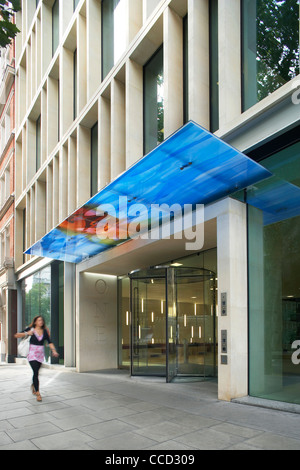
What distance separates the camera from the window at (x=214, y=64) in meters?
9.66

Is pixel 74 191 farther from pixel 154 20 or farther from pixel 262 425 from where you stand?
pixel 262 425

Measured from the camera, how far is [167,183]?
28.3ft

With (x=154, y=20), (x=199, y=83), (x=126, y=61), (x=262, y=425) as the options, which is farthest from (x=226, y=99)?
(x=262, y=425)

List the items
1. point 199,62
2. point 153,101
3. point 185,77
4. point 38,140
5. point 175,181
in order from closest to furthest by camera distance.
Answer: point 175,181
point 199,62
point 185,77
point 153,101
point 38,140

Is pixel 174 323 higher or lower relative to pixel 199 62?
lower

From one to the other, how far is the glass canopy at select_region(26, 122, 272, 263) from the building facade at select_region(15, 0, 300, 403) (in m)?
0.27

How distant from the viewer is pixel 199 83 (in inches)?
376

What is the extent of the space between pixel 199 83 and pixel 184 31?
230cm

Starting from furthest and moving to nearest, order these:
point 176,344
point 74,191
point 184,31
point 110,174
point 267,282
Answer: point 74,191
point 110,174
point 176,344
point 184,31
point 267,282

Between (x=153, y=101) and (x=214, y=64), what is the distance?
9.85 ft

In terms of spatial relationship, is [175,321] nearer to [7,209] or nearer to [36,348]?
[36,348]

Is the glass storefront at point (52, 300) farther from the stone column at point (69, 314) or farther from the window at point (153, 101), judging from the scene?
the window at point (153, 101)

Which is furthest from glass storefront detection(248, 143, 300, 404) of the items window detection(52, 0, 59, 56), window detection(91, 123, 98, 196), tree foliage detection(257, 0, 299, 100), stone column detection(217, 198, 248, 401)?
window detection(52, 0, 59, 56)

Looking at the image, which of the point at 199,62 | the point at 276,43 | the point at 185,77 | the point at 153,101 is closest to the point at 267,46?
the point at 276,43
